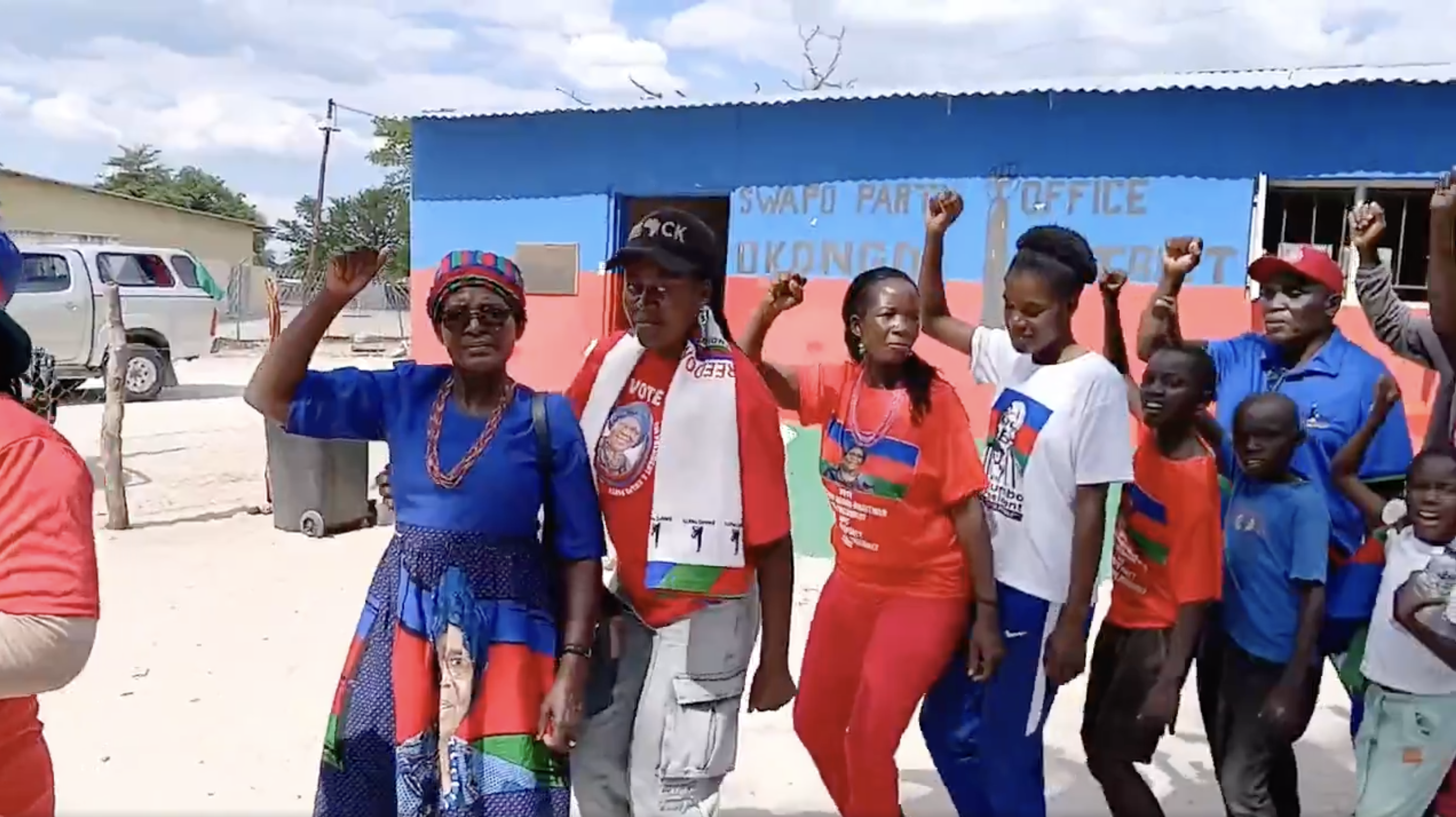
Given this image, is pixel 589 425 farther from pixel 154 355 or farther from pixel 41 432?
pixel 154 355

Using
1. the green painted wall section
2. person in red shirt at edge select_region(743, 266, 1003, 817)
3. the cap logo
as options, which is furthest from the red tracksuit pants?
the green painted wall section

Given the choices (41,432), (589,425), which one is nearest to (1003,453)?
(589,425)

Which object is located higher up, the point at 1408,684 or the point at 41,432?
the point at 41,432

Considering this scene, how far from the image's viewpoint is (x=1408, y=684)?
2.78 metres

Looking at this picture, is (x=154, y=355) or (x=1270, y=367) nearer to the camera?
(x=1270, y=367)

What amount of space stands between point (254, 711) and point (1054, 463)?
3.24 m

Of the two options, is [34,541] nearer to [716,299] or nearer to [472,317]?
[472,317]

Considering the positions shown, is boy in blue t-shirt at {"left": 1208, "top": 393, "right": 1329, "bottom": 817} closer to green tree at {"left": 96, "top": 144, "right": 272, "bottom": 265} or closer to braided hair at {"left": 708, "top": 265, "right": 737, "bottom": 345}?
braided hair at {"left": 708, "top": 265, "right": 737, "bottom": 345}

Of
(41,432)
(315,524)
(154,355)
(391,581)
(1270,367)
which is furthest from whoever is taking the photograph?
(154,355)

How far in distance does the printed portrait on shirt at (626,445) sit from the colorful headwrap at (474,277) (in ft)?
1.09

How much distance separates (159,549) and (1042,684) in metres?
5.85

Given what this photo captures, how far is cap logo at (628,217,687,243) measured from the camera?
2.47 metres

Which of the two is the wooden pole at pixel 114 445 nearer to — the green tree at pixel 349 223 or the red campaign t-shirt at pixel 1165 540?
the red campaign t-shirt at pixel 1165 540

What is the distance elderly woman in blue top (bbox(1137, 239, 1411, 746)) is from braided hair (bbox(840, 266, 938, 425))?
0.77m
